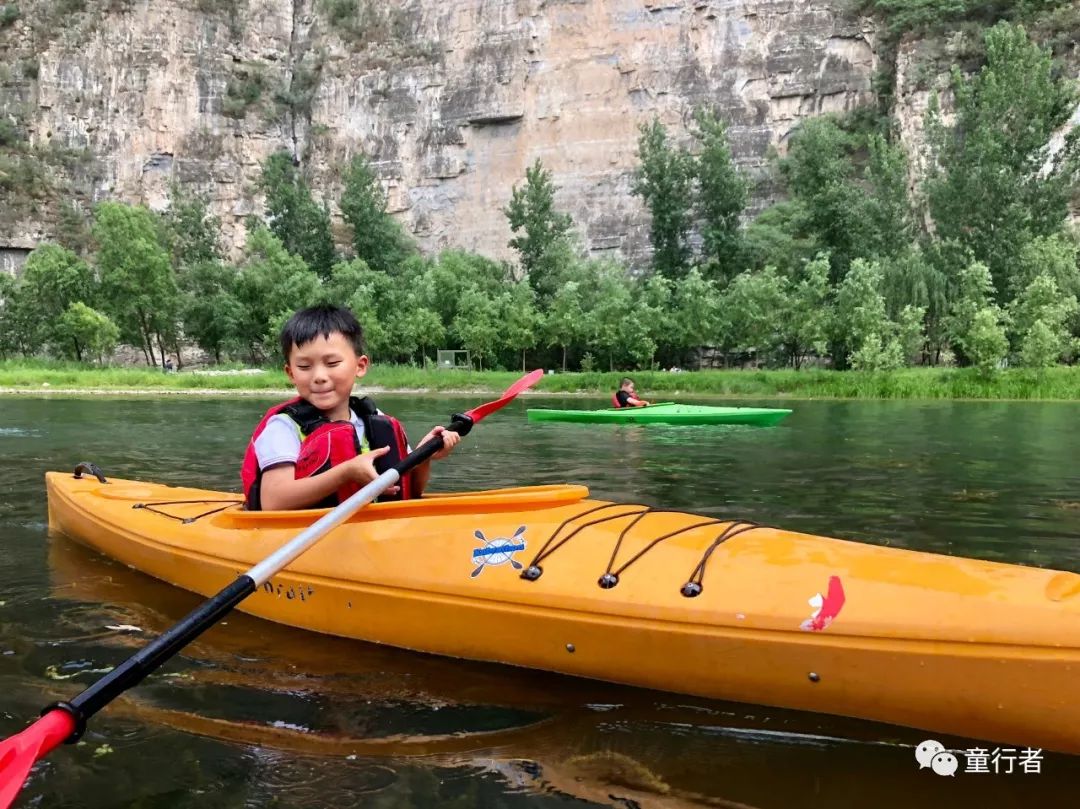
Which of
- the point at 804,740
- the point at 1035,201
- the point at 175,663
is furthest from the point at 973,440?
the point at 1035,201

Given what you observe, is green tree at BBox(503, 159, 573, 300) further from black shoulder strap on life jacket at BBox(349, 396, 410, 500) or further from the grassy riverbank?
black shoulder strap on life jacket at BBox(349, 396, 410, 500)

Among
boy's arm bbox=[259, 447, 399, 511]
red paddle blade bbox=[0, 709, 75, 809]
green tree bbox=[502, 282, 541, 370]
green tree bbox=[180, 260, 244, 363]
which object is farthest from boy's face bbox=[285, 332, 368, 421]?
green tree bbox=[180, 260, 244, 363]

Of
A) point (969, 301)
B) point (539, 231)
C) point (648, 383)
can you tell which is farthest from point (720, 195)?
point (648, 383)

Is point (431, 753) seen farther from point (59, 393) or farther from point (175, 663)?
point (59, 393)

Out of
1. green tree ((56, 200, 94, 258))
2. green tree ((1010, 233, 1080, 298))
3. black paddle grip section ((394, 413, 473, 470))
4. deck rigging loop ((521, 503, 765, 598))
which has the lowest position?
deck rigging loop ((521, 503, 765, 598))

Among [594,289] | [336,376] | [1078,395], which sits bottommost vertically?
[1078,395]

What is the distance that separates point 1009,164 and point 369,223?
25553 millimetres

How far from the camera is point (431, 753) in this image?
2.52 metres

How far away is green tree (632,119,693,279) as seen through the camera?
35.2 metres

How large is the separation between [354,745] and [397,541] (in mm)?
865

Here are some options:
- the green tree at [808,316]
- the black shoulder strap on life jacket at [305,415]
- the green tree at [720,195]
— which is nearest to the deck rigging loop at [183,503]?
the black shoulder strap on life jacket at [305,415]

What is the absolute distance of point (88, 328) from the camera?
31.7m

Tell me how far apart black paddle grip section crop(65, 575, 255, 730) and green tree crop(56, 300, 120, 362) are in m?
33.2

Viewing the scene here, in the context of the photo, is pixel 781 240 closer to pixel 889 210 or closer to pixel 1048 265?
pixel 889 210
